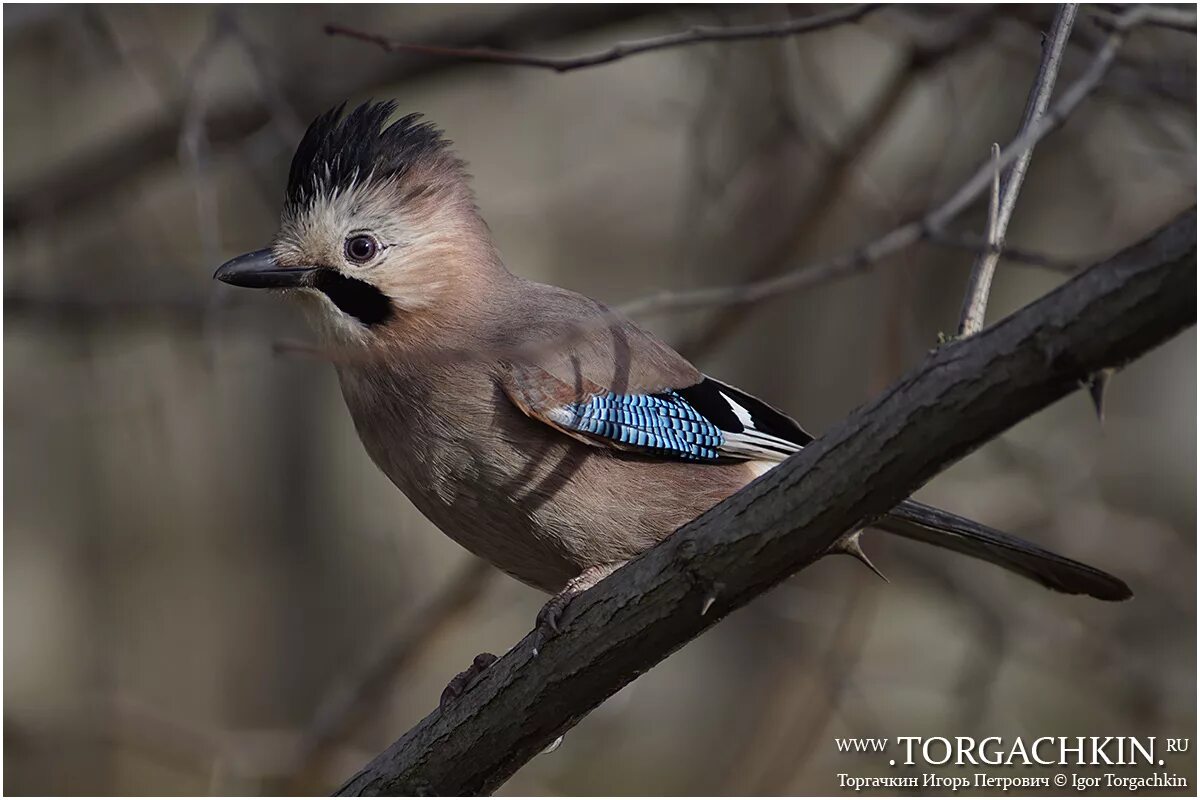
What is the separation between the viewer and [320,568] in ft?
23.1

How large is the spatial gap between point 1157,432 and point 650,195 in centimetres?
326

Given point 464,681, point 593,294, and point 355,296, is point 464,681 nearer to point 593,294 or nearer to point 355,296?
point 355,296

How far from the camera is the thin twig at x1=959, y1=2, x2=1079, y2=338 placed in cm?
197

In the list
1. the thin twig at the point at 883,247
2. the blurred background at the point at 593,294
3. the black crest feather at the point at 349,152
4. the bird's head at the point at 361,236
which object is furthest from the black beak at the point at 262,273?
the thin twig at the point at 883,247

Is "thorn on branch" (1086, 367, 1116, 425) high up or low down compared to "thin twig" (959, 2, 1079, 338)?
down

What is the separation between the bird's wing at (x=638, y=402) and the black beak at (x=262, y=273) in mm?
483

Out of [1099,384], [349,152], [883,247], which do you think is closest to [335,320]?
[349,152]

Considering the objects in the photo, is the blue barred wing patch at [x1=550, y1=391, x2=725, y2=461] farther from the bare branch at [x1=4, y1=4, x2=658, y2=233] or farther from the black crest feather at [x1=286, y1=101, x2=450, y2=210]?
the bare branch at [x1=4, y1=4, x2=658, y2=233]

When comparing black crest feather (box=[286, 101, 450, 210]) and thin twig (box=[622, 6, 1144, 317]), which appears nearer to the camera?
thin twig (box=[622, 6, 1144, 317])

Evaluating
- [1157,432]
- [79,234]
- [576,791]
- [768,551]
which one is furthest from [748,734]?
[768,551]

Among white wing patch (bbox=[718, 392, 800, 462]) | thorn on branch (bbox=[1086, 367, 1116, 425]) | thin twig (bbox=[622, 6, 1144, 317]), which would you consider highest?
white wing patch (bbox=[718, 392, 800, 462])

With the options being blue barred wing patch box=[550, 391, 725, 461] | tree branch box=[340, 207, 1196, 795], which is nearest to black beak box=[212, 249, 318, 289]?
blue barred wing patch box=[550, 391, 725, 461]

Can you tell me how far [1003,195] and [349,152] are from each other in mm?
1428

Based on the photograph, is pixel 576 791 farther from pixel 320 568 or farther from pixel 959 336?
pixel 959 336
